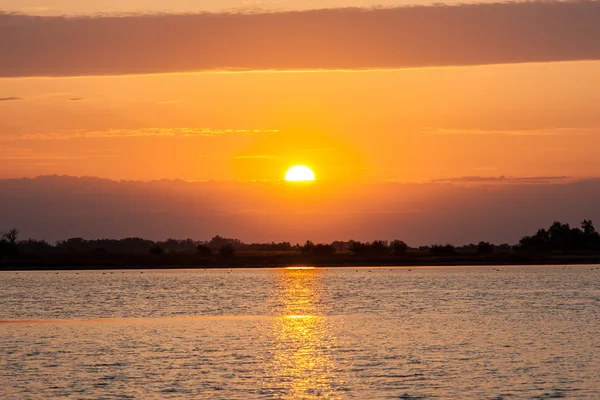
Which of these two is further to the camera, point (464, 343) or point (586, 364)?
point (464, 343)

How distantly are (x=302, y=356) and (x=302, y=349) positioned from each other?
12.1ft

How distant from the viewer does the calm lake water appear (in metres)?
43.1

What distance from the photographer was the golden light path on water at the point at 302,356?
43.4 m

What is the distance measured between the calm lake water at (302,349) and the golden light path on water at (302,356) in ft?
0.31

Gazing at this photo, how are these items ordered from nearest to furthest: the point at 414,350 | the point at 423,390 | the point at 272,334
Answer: the point at 423,390
the point at 414,350
the point at 272,334

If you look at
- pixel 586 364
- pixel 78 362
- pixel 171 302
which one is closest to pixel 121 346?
pixel 78 362

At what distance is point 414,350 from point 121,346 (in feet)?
62.1

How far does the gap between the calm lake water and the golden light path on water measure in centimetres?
10

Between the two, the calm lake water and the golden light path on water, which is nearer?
the calm lake water

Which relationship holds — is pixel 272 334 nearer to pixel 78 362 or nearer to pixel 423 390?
pixel 78 362

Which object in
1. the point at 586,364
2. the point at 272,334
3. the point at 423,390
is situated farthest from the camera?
the point at 272,334

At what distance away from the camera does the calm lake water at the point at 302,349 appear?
141 feet

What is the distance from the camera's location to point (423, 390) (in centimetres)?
4203

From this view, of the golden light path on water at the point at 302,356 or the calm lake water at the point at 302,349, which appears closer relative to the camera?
the calm lake water at the point at 302,349
